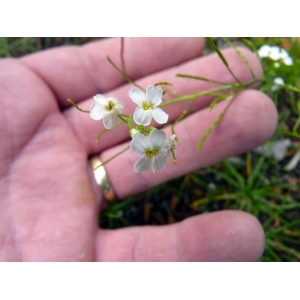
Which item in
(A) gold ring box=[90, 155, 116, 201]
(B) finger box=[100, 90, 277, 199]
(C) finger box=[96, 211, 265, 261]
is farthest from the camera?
(A) gold ring box=[90, 155, 116, 201]

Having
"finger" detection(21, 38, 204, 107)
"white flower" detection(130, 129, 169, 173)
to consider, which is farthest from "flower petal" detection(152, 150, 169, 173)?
"finger" detection(21, 38, 204, 107)

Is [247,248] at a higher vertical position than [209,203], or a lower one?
higher

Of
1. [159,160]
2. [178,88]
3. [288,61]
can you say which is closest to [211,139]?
[178,88]

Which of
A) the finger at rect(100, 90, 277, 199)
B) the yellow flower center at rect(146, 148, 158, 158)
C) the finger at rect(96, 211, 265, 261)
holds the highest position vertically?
the yellow flower center at rect(146, 148, 158, 158)

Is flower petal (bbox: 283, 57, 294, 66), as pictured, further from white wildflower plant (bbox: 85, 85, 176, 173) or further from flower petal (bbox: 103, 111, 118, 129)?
flower petal (bbox: 103, 111, 118, 129)

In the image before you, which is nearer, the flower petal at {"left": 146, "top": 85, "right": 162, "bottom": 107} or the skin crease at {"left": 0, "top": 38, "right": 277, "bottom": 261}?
the flower petal at {"left": 146, "top": 85, "right": 162, "bottom": 107}

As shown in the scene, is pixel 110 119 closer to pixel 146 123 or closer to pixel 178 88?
pixel 146 123

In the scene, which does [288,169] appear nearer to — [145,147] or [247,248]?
[247,248]
